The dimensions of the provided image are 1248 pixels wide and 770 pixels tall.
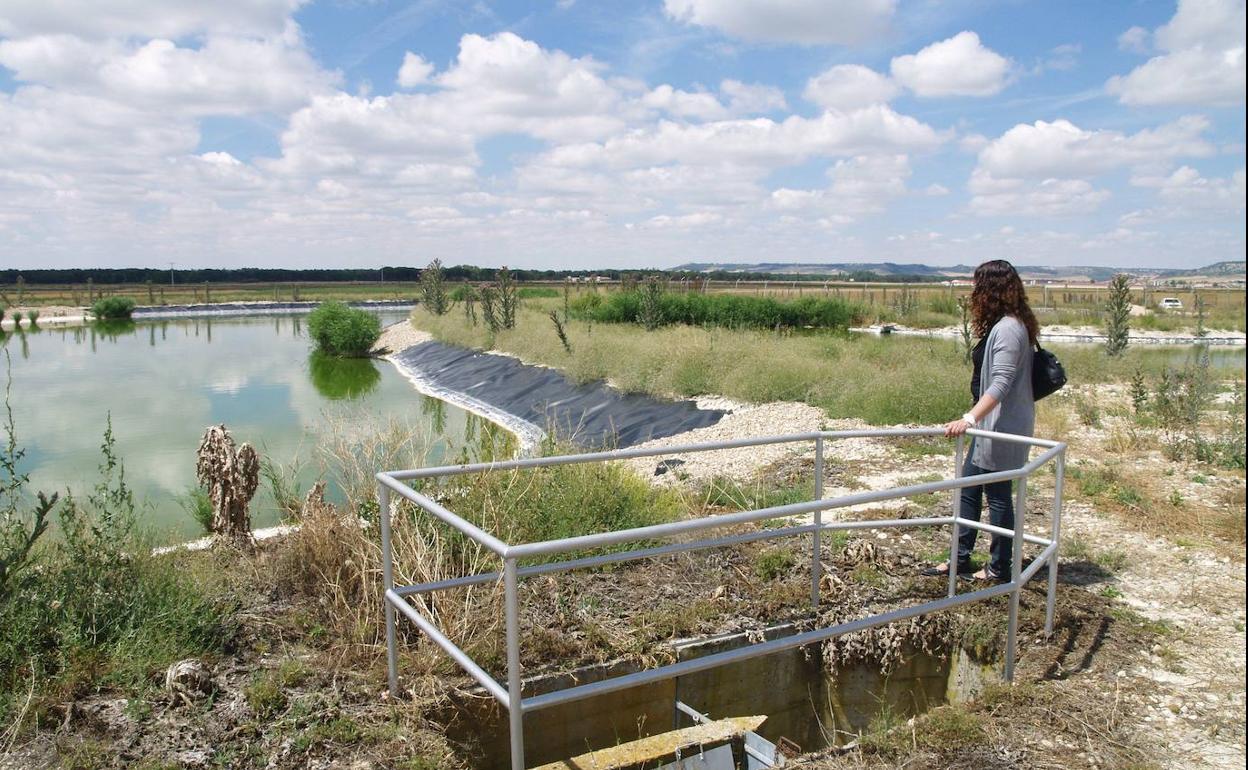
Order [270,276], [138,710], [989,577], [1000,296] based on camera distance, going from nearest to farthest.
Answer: [138,710]
[1000,296]
[989,577]
[270,276]

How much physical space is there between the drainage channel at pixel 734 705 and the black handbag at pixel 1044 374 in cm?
154

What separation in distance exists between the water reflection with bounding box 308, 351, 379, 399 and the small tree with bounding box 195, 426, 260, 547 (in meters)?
15.7

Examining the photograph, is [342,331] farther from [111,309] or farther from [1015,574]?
[1015,574]

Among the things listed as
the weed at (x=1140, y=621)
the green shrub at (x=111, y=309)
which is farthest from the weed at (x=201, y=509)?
the green shrub at (x=111, y=309)

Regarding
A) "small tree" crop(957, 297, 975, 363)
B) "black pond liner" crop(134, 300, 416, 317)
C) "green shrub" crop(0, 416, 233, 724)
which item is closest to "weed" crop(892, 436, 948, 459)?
"small tree" crop(957, 297, 975, 363)

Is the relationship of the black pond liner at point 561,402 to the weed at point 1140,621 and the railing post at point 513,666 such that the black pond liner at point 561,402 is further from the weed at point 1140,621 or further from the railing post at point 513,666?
the railing post at point 513,666

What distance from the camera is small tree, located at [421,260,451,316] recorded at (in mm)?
39250

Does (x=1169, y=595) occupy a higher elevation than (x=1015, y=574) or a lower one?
lower

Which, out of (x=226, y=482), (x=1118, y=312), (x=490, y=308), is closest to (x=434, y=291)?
(x=490, y=308)

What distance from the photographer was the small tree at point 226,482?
636 cm

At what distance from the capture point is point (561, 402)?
18.8 m

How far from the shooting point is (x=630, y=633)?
4.95 meters

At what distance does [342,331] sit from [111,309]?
26.6 m

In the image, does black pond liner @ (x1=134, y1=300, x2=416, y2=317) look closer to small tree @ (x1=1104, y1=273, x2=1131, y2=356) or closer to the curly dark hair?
small tree @ (x1=1104, y1=273, x2=1131, y2=356)
